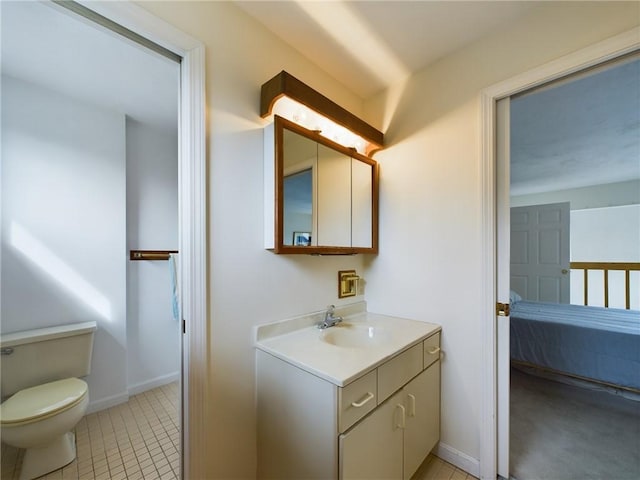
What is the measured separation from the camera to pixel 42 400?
142cm

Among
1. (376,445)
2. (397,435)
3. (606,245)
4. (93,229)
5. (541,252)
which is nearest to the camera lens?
(376,445)

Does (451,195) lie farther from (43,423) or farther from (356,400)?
(43,423)

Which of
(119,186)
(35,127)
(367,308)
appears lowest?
(367,308)

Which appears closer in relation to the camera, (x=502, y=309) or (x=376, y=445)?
(x=376, y=445)

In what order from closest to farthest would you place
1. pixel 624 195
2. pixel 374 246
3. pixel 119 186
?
pixel 374 246
pixel 119 186
pixel 624 195

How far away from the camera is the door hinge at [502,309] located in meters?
1.35

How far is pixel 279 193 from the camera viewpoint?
4.06 feet

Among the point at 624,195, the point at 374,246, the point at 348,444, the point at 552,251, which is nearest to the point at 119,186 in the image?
the point at 374,246

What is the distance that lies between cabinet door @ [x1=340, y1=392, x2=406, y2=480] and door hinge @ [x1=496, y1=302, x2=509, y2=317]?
2.23 feet

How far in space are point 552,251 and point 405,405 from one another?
3671 mm

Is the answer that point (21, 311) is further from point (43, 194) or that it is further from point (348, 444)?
point (348, 444)

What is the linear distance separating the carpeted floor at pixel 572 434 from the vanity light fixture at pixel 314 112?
6.82 feet

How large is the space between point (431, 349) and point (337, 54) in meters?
1.76

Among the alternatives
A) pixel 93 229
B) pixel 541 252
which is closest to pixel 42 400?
pixel 93 229
